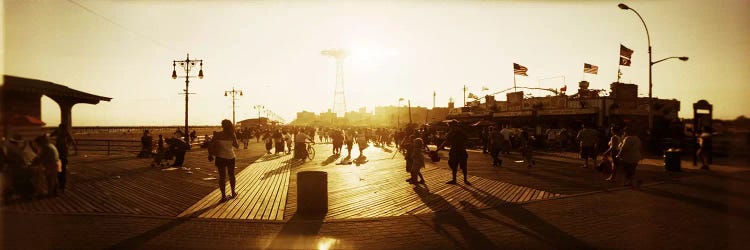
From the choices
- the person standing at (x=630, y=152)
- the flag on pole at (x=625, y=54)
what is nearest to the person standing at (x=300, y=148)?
the person standing at (x=630, y=152)

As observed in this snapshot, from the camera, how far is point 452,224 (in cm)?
659

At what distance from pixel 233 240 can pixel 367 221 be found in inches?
82.4

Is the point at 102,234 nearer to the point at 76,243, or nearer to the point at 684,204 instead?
the point at 76,243

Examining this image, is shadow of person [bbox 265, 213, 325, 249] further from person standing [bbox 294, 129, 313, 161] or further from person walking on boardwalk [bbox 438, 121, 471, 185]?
person standing [bbox 294, 129, 313, 161]

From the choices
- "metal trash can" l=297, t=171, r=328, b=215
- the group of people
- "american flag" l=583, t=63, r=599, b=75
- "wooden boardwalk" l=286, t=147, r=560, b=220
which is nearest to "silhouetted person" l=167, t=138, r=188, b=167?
"wooden boardwalk" l=286, t=147, r=560, b=220

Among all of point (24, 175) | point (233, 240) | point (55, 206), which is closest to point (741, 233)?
point (233, 240)

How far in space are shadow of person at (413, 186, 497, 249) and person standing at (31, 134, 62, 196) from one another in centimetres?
759

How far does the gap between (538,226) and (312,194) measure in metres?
3.77

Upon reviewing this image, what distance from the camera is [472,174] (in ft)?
44.1

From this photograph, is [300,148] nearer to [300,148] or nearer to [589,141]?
[300,148]

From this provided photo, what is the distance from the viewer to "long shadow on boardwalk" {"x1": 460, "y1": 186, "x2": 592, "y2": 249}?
5.50 m

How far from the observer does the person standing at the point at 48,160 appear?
8.61 m


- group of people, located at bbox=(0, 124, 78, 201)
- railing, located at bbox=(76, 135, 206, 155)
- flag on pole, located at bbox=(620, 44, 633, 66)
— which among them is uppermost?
flag on pole, located at bbox=(620, 44, 633, 66)

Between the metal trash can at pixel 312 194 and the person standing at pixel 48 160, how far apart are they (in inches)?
209
